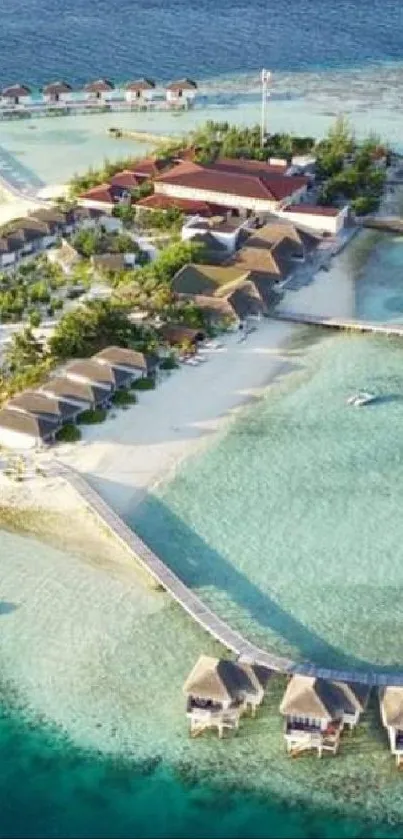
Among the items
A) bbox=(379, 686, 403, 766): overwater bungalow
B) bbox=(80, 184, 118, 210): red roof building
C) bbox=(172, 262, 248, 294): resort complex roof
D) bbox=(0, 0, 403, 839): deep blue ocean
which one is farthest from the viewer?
bbox=(80, 184, 118, 210): red roof building

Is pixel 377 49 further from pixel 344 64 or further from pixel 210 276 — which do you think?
pixel 210 276

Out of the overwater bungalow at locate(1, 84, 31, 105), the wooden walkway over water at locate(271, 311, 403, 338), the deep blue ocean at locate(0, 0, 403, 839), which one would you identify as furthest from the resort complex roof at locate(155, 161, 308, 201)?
the deep blue ocean at locate(0, 0, 403, 839)

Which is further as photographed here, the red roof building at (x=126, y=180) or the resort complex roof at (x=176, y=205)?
the red roof building at (x=126, y=180)

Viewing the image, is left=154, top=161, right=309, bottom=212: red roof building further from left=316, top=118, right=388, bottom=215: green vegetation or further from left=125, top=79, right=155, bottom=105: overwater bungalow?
left=125, top=79, right=155, bottom=105: overwater bungalow

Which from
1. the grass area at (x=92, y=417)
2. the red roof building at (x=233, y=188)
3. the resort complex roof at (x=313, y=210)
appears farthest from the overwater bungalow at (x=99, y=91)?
the grass area at (x=92, y=417)

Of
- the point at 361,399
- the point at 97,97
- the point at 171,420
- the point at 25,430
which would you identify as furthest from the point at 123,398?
the point at 97,97

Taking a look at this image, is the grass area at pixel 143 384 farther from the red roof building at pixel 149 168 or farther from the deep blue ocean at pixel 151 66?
the red roof building at pixel 149 168
